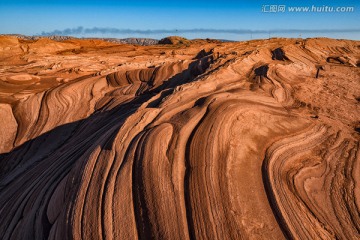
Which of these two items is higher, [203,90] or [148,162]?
[203,90]

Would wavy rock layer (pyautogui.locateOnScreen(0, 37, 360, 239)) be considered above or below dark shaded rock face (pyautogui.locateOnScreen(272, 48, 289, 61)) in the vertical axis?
below

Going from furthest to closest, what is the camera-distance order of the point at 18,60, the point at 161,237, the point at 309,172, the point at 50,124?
1. the point at 18,60
2. the point at 50,124
3. the point at 309,172
4. the point at 161,237

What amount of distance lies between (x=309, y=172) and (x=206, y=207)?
354 centimetres

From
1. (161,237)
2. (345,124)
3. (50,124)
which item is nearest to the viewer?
(161,237)

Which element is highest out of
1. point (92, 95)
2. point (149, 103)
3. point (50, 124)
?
point (149, 103)

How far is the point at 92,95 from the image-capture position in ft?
61.0

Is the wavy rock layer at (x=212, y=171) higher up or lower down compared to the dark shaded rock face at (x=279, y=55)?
lower down

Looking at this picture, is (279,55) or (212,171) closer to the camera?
(212,171)

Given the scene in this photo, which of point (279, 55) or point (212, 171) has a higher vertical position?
point (279, 55)

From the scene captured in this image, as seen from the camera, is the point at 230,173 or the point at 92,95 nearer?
the point at 230,173

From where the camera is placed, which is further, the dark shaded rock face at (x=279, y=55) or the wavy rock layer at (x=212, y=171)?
the dark shaded rock face at (x=279, y=55)

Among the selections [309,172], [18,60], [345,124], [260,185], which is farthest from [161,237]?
[18,60]

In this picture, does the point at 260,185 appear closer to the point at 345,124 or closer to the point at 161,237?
the point at 161,237

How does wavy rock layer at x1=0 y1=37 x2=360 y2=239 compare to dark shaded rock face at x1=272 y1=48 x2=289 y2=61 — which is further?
dark shaded rock face at x1=272 y1=48 x2=289 y2=61
